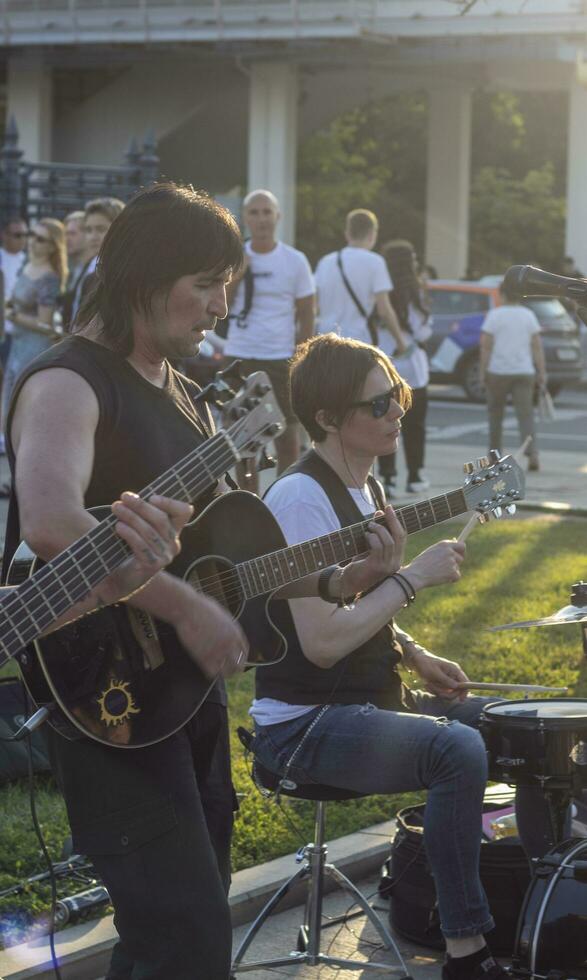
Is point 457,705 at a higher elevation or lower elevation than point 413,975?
higher

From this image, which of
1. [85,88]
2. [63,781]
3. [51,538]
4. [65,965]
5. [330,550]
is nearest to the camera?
[51,538]

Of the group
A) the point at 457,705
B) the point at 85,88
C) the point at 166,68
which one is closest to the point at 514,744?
the point at 457,705

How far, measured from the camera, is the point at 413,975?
425cm

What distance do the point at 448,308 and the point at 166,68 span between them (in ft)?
42.3

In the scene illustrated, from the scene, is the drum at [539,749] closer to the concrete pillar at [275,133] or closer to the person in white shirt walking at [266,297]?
the person in white shirt walking at [266,297]

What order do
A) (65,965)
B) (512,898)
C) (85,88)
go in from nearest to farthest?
(65,965) → (512,898) → (85,88)

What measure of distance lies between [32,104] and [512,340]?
22.0 m

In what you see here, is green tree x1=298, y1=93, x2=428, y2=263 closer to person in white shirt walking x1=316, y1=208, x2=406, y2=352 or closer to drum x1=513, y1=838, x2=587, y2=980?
person in white shirt walking x1=316, y1=208, x2=406, y2=352

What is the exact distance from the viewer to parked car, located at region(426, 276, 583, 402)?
21.5 m

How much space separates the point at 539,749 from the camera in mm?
4027

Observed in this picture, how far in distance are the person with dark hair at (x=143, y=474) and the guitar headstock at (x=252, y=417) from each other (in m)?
0.18

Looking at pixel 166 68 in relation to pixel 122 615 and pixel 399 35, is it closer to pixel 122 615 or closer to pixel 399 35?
pixel 399 35

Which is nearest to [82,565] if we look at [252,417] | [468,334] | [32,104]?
[252,417]

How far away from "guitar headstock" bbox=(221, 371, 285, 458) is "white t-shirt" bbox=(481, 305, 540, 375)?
10.3m
